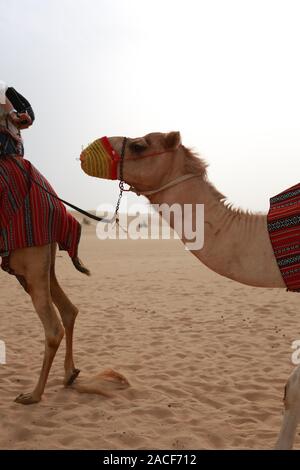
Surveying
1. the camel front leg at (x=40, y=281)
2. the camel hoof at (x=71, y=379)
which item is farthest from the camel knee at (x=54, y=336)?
the camel hoof at (x=71, y=379)

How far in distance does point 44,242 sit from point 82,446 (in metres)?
1.50

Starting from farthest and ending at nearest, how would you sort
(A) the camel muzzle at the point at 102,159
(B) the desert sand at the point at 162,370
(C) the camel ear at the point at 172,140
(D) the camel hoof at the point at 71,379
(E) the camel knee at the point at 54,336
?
(D) the camel hoof at the point at 71,379 → (E) the camel knee at the point at 54,336 → (B) the desert sand at the point at 162,370 → (A) the camel muzzle at the point at 102,159 → (C) the camel ear at the point at 172,140

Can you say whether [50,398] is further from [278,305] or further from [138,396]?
[278,305]

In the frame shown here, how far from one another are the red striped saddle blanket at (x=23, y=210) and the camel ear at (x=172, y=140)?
1508 millimetres

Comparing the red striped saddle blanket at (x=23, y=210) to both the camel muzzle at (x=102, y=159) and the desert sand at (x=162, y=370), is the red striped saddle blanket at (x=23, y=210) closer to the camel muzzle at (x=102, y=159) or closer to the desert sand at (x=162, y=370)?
the camel muzzle at (x=102, y=159)

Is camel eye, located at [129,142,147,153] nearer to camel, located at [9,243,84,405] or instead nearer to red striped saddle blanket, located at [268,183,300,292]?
red striped saddle blanket, located at [268,183,300,292]

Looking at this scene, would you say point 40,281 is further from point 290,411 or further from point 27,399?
point 290,411

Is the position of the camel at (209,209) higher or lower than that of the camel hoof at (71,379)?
higher

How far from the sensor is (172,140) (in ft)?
8.49

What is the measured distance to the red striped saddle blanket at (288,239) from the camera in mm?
2414

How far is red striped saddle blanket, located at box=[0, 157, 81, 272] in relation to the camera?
3.63 metres

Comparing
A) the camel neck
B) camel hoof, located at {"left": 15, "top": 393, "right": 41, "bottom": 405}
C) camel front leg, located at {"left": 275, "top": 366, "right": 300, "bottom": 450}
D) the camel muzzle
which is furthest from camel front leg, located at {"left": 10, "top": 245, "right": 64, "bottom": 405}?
camel front leg, located at {"left": 275, "top": 366, "right": 300, "bottom": 450}

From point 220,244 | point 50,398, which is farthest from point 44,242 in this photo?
point 220,244

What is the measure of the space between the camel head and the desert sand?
1.86m
